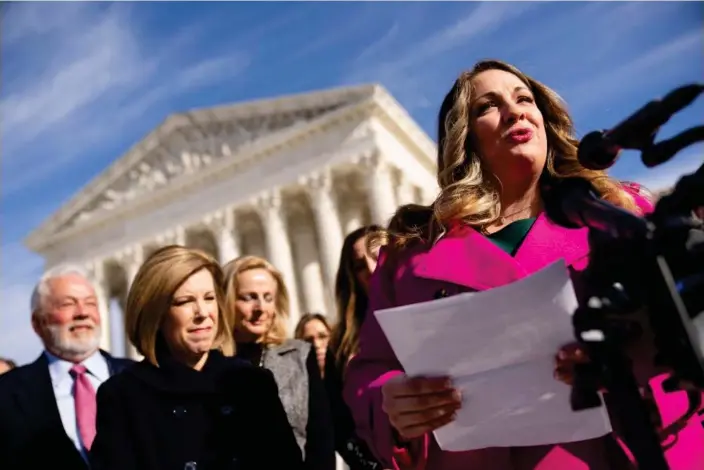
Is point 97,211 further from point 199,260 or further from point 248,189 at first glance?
point 199,260

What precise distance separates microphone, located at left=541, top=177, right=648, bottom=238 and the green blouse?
667 mm

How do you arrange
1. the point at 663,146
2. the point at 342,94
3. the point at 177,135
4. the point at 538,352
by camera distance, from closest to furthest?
the point at 663,146 → the point at 538,352 → the point at 342,94 → the point at 177,135

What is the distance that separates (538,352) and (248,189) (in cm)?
2983

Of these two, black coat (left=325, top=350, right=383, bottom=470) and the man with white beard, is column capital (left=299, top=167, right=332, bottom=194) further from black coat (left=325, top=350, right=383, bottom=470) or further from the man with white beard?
the man with white beard

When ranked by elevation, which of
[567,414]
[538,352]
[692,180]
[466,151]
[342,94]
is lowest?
[567,414]

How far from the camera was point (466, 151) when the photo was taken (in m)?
2.70

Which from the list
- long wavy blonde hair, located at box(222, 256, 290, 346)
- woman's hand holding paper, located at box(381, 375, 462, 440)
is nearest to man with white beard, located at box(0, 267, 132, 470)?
long wavy blonde hair, located at box(222, 256, 290, 346)

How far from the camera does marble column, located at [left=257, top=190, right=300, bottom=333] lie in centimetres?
2908

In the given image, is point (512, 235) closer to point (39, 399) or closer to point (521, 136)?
point (521, 136)

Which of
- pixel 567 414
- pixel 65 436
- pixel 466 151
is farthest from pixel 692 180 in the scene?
pixel 65 436

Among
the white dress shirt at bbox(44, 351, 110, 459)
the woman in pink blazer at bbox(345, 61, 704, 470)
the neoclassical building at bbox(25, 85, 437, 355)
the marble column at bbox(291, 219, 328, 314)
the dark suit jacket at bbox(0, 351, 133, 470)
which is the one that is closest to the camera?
the woman in pink blazer at bbox(345, 61, 704, 470)

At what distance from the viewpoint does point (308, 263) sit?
32781 mm

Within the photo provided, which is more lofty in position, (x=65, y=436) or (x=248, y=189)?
(x=248, y=189)

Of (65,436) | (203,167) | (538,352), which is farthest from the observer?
(203,167)
